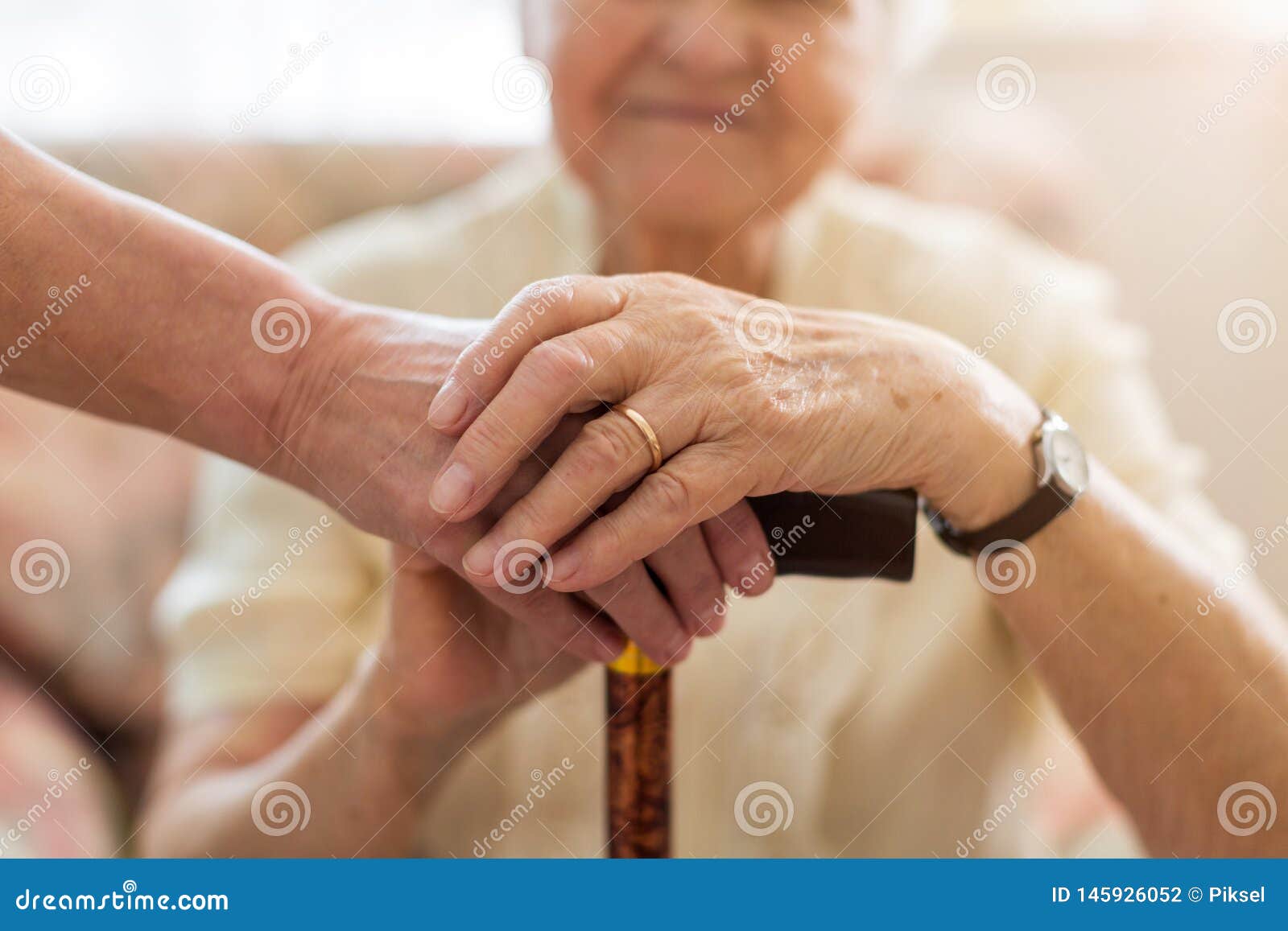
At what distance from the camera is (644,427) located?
52 centimetres

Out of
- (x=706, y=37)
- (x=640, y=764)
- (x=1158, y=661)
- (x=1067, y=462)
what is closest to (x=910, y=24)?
(x=706, y=37)

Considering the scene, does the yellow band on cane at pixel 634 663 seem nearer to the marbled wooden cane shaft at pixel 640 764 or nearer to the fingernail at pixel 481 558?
the marbled wooden cane shaft at pixel 640 764

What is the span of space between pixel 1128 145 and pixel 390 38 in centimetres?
110

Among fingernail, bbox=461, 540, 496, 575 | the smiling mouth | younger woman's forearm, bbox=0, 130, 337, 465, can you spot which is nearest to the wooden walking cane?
fingernail, bbox=461, 540, 496, 575

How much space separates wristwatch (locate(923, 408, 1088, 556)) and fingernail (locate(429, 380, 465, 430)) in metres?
0.30

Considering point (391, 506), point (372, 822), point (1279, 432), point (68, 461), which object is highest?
point (1279, 432)

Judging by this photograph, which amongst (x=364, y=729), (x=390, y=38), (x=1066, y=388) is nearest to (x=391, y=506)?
(x=364, y=729)

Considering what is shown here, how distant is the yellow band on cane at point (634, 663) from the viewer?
0.59 meters

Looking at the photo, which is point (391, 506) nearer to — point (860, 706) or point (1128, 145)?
point (860, 706)

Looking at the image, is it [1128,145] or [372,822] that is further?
[1128,145]

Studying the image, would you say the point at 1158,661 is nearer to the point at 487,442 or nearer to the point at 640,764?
the point at 640,764

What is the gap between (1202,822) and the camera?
0.64 metres

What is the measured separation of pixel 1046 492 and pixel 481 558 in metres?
0.35

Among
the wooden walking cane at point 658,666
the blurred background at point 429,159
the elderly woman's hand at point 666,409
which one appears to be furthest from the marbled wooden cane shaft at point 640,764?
the blurred background at point 429,159
